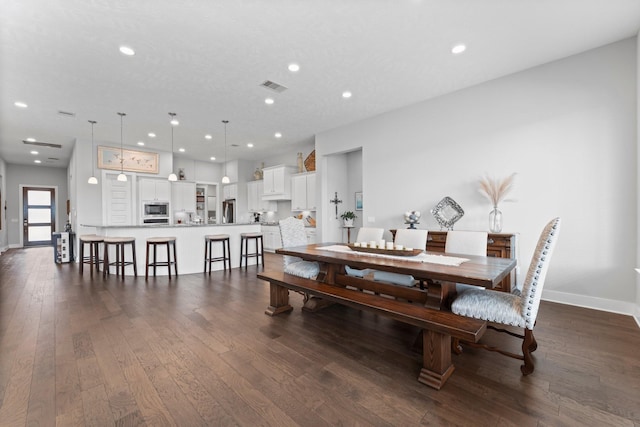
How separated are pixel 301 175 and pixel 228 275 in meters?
3.46

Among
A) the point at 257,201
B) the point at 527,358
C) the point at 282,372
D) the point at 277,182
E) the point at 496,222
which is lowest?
the point at 282,372

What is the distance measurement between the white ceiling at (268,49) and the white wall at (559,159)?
31cm

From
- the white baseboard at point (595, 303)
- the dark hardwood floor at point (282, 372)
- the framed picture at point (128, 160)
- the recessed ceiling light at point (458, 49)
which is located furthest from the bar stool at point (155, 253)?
the white baseboard at point (595, 303)

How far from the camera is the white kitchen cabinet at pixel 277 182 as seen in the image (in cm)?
806

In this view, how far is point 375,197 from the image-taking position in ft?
18.3

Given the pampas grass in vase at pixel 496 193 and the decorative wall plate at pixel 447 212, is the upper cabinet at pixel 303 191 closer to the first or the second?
the decorative wall plate at pixel 447 212

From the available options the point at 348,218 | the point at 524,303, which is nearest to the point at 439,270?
the point at 524,303

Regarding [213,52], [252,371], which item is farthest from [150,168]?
[252,371]

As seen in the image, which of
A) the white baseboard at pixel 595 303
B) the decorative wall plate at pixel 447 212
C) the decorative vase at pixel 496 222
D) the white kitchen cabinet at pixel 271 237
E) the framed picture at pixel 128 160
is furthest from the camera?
the white kitchen cabinet at pixel 271 237

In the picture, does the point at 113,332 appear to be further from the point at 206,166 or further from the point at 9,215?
the point at 9,215

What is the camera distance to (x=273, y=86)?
4250 millimetres

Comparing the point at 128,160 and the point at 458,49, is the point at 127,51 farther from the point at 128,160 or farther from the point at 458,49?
the point at 128,160

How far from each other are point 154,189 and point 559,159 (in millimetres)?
8936

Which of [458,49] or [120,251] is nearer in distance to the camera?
[458,49]
